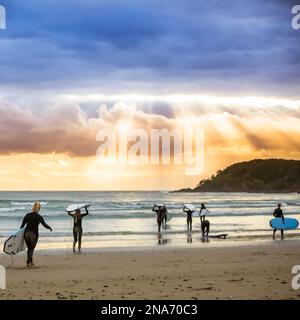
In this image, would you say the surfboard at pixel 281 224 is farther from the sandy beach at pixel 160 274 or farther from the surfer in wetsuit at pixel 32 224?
the surfer in wetsuit at pixel 32 224

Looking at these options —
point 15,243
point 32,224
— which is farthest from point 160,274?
point 15,243

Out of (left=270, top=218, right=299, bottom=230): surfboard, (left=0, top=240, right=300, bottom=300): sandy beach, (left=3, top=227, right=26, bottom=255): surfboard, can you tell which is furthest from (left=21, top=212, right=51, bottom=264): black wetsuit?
(left=270, top=218, right=299, bottom=230): surfboard

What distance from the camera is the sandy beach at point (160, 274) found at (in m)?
11.4

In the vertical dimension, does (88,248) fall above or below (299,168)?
below

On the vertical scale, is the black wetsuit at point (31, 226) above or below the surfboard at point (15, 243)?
above

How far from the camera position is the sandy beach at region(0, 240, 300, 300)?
37.5ft

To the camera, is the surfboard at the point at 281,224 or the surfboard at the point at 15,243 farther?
the surfboard at the point at 281,224

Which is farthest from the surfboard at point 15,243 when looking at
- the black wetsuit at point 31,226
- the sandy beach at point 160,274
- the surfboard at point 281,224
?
the surfboard at point 281,224

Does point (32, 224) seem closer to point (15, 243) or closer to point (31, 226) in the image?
point (31, 226)

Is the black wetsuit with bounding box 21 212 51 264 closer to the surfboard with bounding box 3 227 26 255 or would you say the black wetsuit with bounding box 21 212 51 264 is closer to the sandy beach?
the surfboard with bounding box 3 227 26 255
